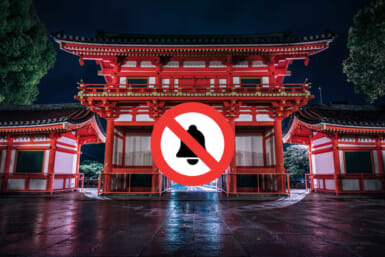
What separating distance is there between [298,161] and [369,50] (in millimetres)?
10663

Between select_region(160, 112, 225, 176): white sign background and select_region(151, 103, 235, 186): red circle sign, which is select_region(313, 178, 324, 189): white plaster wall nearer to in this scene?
select_region(151, 103, 235, 186): red circle sign

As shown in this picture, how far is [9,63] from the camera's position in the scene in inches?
759

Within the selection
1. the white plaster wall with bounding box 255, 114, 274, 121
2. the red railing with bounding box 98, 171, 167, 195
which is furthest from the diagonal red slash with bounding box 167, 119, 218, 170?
the white plaster wall with bounding box 255, 114, 274, 121

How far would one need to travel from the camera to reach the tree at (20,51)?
18.6 m

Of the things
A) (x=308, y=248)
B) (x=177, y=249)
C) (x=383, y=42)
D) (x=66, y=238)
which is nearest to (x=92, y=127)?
(x=66, y=238)

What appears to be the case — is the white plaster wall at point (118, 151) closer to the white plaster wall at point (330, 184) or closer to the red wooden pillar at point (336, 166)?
the red wooden pillar at point (336, 166)

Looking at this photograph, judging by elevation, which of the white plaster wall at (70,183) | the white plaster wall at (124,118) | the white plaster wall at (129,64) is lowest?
the white plaster wall at (70,183)

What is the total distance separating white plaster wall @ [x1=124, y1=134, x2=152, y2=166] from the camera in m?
12.1

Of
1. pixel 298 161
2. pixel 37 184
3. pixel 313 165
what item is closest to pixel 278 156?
pixel 313 165

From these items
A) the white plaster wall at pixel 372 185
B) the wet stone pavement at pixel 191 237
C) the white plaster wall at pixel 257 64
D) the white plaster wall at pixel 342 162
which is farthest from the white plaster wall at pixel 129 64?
the white plaster wall at pixel 372 185

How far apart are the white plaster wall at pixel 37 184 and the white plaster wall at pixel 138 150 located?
4.56m

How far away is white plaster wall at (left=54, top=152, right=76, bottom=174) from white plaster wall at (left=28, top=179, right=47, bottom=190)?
32.3 inches

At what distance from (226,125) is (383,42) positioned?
508 inches

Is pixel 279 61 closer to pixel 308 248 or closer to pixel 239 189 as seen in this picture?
pixel 239 189
